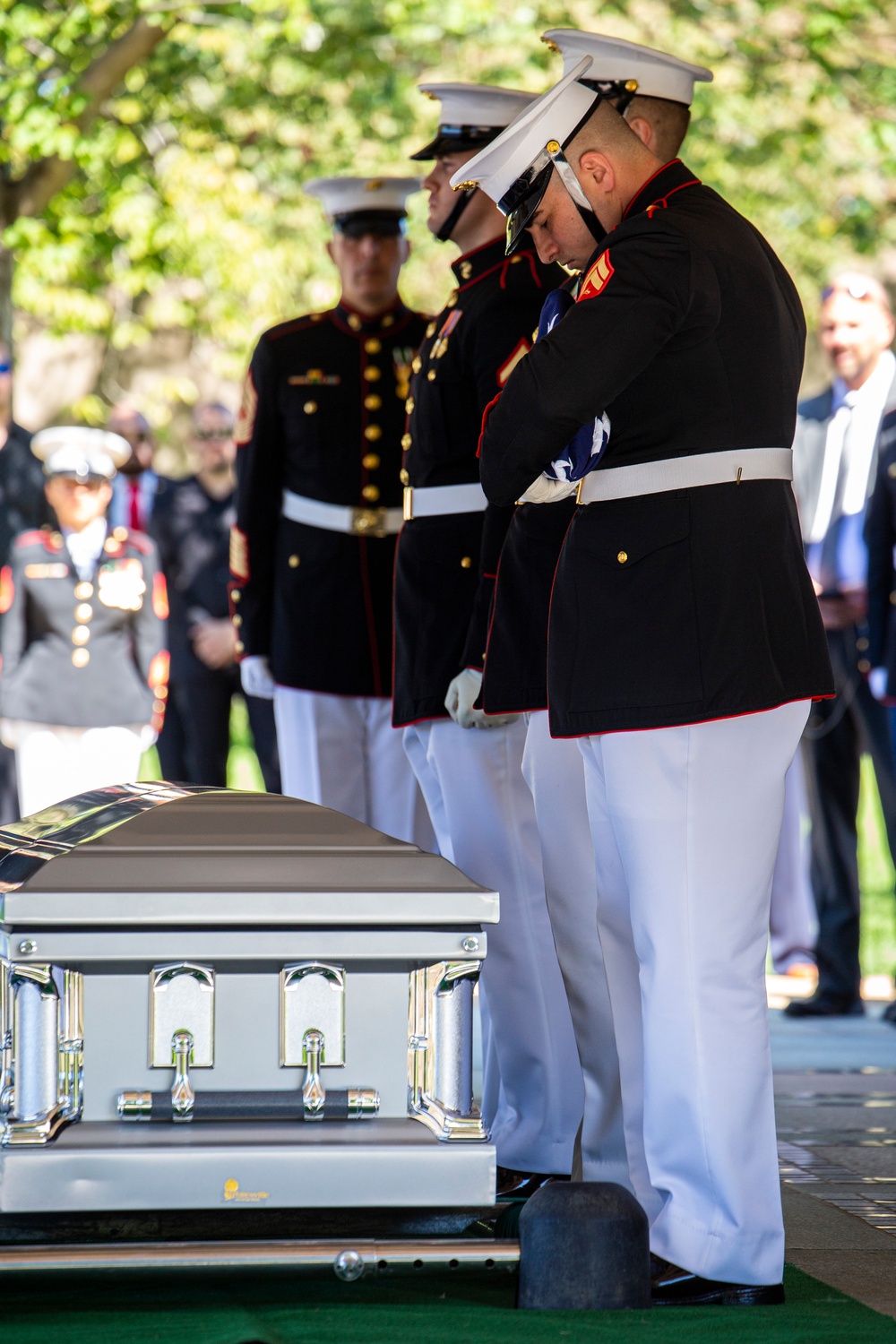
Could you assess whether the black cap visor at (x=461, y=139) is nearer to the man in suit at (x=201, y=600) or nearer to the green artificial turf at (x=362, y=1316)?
the green artificial turf at (x=362, y=1316)

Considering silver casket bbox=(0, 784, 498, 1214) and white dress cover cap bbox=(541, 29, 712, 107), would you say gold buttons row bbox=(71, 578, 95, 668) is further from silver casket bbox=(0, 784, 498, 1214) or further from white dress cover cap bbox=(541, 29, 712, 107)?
silver casket bbox=(0, 784, 498, 1214)

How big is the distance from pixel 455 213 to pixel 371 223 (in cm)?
99

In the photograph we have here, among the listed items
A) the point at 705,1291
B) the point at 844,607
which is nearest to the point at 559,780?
the point at 705,1291

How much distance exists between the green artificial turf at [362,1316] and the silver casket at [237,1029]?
164 millimetres

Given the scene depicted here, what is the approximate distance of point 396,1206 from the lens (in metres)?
2.88

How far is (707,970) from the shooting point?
299cm

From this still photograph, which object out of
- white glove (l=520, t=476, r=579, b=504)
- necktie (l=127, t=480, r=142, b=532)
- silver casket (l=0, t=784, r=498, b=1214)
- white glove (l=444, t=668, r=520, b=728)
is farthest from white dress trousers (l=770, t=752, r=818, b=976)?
silver casket (l=0, t=784, r=498, b=1214)

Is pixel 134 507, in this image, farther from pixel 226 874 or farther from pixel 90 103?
pixel 226 874

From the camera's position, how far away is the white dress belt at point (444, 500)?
400cm

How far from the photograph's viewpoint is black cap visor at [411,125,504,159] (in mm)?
4121

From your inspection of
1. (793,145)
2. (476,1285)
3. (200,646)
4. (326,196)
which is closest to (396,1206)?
(476,1285)

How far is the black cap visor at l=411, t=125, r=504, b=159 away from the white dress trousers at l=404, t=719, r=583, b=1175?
1.24 meters

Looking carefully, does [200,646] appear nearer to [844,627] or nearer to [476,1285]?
[844,627]

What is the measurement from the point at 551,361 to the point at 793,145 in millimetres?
12820
